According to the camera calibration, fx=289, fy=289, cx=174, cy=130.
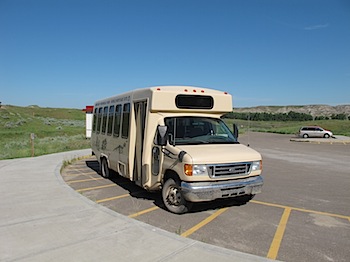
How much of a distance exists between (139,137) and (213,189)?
2517mm

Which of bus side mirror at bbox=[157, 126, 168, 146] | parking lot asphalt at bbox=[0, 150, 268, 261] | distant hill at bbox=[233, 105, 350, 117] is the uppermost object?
distant hill at bbox=[233, 105, 350, 117]

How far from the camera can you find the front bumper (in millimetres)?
5547

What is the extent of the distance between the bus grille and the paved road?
0.92m

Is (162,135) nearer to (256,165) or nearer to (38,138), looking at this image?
(256,165)

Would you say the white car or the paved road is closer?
the paved road

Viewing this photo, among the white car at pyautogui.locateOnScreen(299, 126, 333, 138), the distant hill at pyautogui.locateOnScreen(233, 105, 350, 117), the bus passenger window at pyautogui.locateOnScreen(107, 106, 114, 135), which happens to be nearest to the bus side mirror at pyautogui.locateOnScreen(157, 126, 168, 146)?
the bus passenger window at pyautogui.locateOnScreen(107, 106, 114, 135)

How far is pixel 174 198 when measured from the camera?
6.18 m

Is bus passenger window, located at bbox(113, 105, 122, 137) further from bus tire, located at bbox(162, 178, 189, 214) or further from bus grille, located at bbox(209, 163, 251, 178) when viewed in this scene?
bus grille, located at bbox(209, 163, 251, 178)

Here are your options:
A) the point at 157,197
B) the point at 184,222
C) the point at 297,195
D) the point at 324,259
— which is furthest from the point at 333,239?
the point at 157,197

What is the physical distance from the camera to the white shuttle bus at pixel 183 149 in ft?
18.6

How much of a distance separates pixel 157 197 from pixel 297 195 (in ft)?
12.6

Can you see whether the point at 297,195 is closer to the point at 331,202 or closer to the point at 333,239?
the point at 331,202

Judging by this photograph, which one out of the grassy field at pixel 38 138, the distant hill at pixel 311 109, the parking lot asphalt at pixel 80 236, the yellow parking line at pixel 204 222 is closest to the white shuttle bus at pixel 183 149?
the yellow parking line at pixel 204 222

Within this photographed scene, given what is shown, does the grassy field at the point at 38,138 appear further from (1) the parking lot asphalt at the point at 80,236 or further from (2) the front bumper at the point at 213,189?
(2) the front bumper at the point at 213,189
